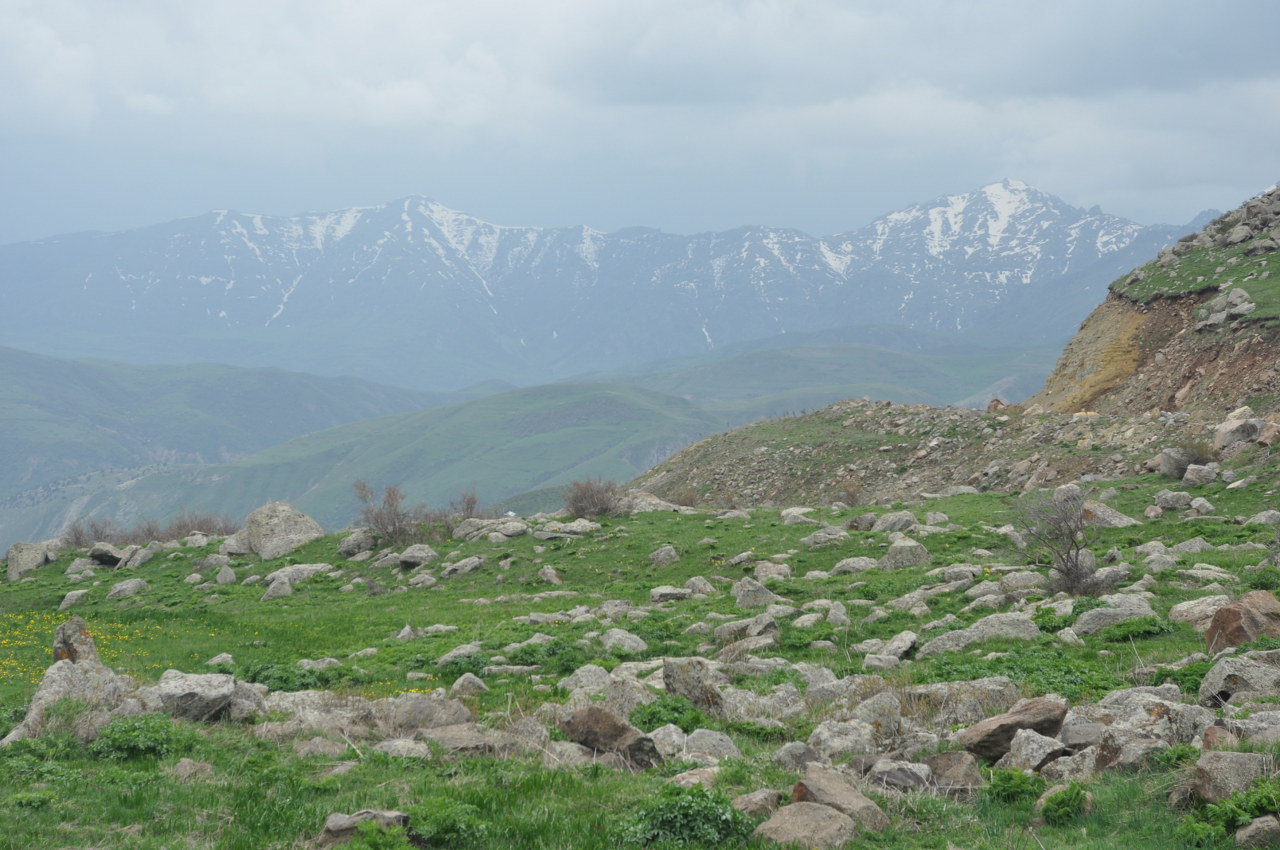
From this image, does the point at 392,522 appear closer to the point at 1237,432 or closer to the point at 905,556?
the point at 905,556

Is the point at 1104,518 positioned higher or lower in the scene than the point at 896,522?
higher

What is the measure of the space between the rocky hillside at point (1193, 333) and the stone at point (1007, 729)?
34233mm

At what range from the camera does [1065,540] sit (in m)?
22.8

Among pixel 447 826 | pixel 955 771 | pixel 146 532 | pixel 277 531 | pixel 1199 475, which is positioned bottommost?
pixel 146 532

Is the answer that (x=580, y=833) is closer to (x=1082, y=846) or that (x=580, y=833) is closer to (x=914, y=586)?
(x=1082, y=846)

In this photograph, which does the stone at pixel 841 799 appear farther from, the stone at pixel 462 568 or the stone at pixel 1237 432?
the stone at pixel 1237 432

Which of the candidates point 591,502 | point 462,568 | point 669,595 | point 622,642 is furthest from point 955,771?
point 591,502

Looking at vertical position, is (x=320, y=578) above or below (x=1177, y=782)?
below

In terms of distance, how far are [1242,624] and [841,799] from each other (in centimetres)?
889

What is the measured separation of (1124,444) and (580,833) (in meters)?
39.9

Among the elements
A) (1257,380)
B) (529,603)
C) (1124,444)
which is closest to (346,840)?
Result: (529,603)

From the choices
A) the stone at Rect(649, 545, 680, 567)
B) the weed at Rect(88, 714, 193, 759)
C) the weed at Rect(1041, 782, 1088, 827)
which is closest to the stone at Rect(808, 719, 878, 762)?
the weed at Rect(1041, 782, 1088, 827)

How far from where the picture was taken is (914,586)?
75.6ft

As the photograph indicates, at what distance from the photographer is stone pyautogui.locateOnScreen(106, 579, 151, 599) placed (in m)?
37.2
